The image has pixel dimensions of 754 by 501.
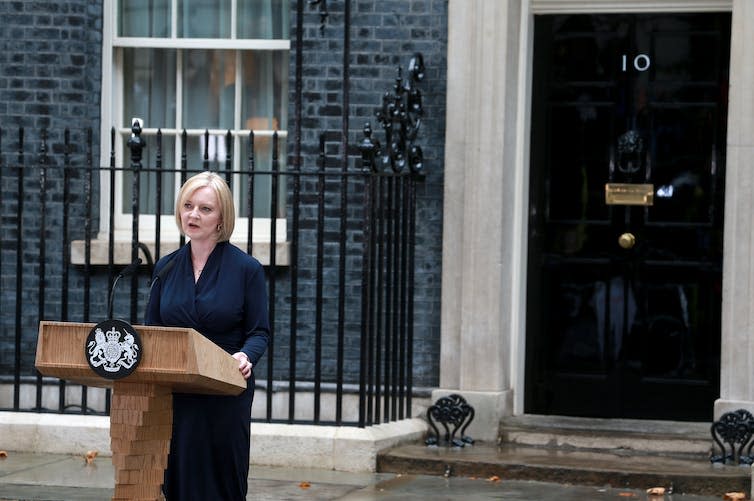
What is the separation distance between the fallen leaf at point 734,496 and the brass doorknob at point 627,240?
183 centimetres

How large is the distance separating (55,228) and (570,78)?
10.7ft

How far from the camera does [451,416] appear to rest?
28.5 feet

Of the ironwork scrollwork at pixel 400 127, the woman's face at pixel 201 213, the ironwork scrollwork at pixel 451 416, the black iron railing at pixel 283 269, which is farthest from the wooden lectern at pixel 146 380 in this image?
the ironwork scrollwork at pixel 451 416

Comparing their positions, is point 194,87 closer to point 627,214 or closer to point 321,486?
point 627,214

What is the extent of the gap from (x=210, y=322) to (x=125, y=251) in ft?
13.1

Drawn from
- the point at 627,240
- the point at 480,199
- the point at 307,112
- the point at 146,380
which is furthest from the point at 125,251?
the point at 146,380

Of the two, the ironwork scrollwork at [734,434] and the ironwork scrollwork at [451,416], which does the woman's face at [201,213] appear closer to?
the ironwork scrollwork at [451,416]

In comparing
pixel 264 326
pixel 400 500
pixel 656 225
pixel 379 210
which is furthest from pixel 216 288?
pixel 656 225

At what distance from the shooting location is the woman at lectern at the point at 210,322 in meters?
5.22

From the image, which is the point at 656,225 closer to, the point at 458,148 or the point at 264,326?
the point at 458,148

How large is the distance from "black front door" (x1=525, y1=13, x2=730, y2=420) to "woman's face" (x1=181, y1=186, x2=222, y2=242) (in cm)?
414

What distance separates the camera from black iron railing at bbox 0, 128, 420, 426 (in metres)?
8.29

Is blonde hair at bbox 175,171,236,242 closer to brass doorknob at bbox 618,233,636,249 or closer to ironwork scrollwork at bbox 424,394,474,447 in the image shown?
ironwork scrollwork at bbox 424,394,474,447

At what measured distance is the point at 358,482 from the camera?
7816 millimetres
